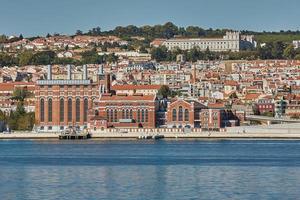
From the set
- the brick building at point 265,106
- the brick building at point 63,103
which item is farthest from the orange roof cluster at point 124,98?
the brick building at point 265,106

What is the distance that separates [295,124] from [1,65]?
167 ft

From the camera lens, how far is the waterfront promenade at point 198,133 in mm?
67188

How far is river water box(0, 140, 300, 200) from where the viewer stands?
106ft

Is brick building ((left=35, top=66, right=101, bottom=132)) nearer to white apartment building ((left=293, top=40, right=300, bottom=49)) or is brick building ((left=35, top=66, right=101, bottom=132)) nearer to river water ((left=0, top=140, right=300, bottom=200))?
river water ((left=0, top=140, right=300, bottom=200))

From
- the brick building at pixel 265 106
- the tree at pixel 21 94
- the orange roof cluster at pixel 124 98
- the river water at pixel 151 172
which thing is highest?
the tree at pixel 21 94

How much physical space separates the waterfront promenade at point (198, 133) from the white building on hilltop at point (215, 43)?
5970 centimetres

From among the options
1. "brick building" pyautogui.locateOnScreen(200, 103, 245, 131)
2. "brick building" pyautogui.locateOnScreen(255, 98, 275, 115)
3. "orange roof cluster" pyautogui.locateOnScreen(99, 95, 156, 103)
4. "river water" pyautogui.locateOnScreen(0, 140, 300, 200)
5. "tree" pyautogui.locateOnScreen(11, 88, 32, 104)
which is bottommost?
"river water" pyautogui.locateOnScreen(0, 140, 300, 200)

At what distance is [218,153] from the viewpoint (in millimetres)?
49688

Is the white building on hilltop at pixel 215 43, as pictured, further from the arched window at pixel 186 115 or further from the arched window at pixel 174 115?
the arched window at pixel 186 115

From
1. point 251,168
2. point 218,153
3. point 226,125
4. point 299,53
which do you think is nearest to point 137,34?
point 299,53

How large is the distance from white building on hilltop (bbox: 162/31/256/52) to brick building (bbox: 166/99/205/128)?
192 feet

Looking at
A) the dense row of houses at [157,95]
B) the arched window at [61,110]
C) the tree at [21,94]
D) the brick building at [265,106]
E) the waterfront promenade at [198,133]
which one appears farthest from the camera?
the tree at [21,94]

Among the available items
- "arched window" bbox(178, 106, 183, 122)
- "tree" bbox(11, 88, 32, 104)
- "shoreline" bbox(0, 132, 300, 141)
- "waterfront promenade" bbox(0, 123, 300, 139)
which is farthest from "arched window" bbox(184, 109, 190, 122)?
"tree" bbox(11, 88, 32, 104)

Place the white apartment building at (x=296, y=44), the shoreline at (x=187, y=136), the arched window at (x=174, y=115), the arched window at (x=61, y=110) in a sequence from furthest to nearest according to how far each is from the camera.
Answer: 1. the white apartment building at (x=296, y=44)
2. the arched window at (x=174, y=115)
3. the arched window at (x=61, y=110)
4. the shoreline at (x=187, y=136)
